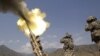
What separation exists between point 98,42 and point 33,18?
12.8 m

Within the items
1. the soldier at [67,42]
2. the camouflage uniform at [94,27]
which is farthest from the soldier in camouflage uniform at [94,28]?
the soldier at [67,42]

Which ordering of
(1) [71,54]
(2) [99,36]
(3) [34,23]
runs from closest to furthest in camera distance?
(3) [34,23] → (2) [99,36] → (1) [71,54]

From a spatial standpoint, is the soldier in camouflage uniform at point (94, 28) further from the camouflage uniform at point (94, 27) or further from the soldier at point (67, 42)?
the soldier at point (67, 42)

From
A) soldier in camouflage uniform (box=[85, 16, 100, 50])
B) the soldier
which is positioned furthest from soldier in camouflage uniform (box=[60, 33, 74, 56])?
soldier in camouflage uniform (box=[85, 16, 100, 50])

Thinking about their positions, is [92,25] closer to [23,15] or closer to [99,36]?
[99,36]

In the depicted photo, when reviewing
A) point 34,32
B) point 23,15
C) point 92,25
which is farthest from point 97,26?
point 23,15

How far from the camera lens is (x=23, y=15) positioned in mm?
29719

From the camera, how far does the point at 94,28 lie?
138ft

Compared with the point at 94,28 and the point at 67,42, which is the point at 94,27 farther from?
the point at 67,42

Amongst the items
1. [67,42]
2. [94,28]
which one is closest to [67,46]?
[67,42]

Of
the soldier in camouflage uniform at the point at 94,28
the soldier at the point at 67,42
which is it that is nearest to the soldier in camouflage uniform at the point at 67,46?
the soldier at the point at 67,42

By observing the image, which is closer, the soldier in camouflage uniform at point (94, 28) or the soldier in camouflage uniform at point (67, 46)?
the soldier in camouflage uniform at point (94, 28)

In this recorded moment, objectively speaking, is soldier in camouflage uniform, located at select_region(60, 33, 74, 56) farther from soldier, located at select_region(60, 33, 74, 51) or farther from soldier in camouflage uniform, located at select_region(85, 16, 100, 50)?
soldier in camouflage uniform, located at select_region(85, 16, 100, 50)

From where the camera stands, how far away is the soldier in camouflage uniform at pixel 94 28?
41281 mm
